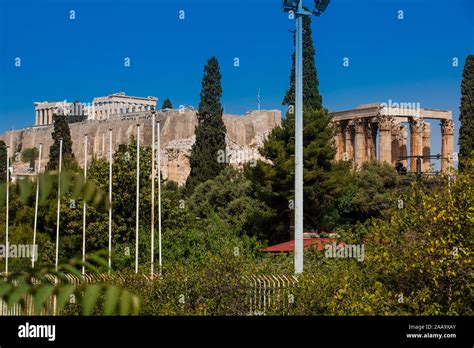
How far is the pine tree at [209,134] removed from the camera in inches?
987

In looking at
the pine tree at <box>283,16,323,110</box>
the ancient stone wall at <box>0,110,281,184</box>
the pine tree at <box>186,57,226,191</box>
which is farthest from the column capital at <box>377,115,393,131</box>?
the ancient stone wall at <box>0,110,281,184</box>

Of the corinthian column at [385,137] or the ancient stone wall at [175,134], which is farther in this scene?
the ancient stone wall at [175,134]

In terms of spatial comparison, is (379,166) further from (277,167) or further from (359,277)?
(359,277)

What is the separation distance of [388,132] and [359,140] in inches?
78.6

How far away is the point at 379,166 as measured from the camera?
2239 cm

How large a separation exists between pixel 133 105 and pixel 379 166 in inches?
1302

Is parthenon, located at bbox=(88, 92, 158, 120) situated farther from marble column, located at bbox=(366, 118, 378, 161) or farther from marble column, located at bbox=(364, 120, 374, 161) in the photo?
marble column, located at bbox=(364, 120, 374, 161)

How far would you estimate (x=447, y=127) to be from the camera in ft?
88.0

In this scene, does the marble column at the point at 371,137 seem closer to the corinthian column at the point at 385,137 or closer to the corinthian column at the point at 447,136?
the corinthian column at the point at 385,137

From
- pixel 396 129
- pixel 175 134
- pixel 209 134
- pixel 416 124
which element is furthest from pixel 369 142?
pixel 175 134

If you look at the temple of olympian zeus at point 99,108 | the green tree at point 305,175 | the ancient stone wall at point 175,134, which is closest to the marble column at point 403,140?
the green tree at point 305,175

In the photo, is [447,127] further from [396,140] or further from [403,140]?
[403,140]

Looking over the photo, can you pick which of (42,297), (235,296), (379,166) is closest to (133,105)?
(379,166)
